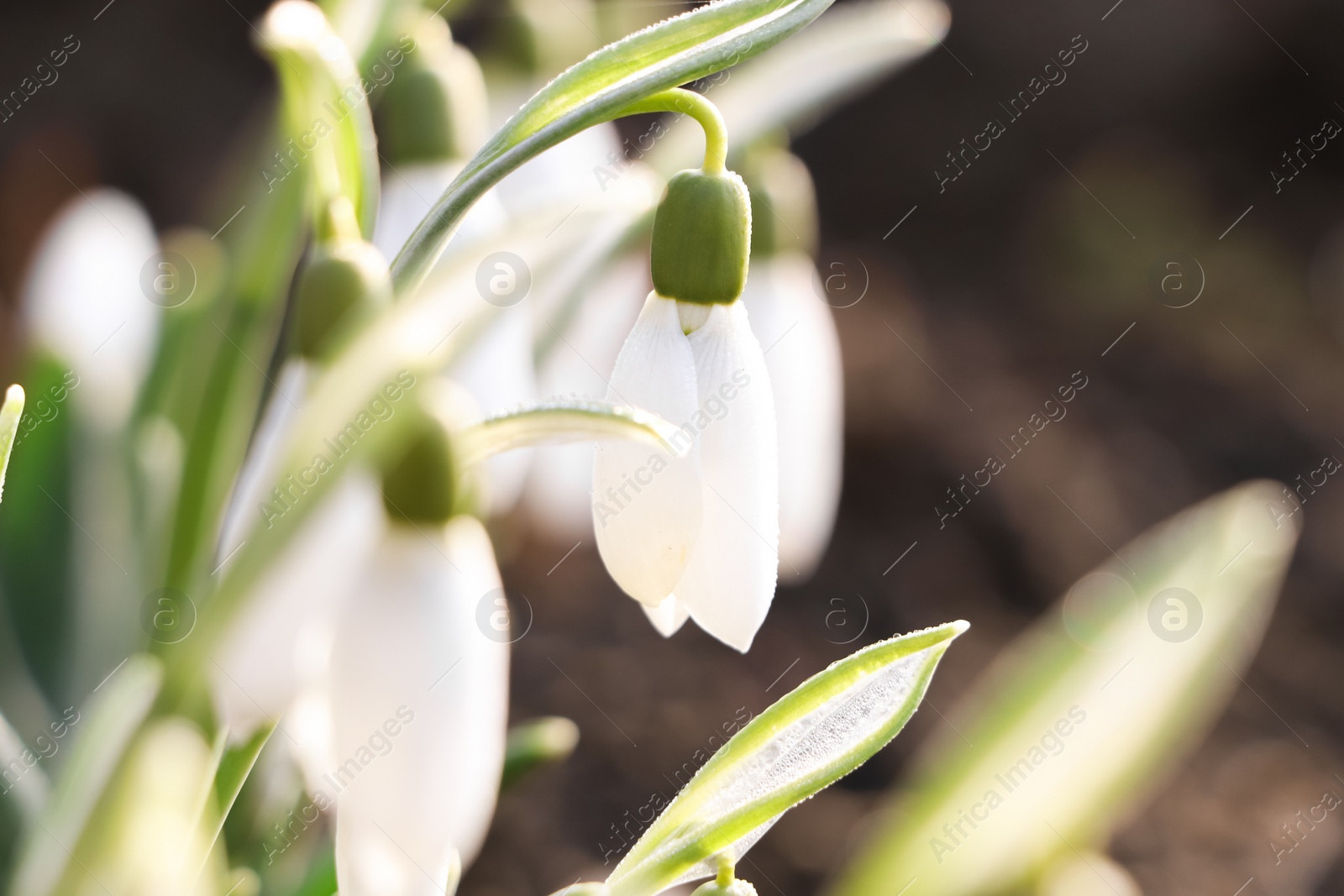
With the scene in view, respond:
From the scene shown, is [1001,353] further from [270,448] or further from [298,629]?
[298,629]

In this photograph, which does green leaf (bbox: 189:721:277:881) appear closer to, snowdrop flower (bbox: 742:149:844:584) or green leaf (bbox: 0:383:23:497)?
green leaf (bbox: 0:383:23:497)

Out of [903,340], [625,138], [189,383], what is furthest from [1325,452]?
[189,383]

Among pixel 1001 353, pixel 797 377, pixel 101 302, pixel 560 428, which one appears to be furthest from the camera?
pixel 1001 353

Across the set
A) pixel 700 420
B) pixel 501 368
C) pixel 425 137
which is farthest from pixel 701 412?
pixel 425 137

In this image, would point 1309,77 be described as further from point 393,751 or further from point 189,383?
point 393,751

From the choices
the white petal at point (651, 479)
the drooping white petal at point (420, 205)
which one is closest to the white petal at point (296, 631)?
the white petal at point (651, 479)

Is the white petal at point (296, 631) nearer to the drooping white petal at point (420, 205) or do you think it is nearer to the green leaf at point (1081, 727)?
the drooping white petal at point (420, 205)

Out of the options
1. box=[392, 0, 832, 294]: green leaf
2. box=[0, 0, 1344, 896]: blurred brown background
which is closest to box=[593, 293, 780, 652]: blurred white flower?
box=[392, 0, 832, 294]: green leaf
